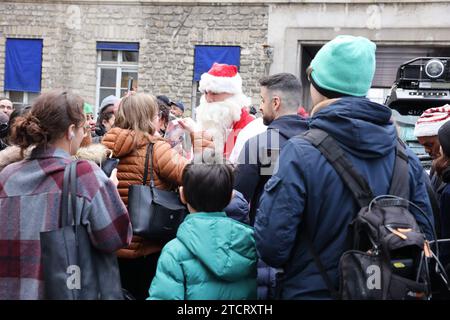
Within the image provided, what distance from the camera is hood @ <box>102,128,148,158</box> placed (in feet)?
11.6

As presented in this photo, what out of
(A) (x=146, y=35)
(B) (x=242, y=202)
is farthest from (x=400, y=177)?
(A) (x=146, y=35)

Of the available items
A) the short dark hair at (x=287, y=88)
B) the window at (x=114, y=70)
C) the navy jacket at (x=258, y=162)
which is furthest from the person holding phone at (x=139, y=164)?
the window at (x=114, y=70)

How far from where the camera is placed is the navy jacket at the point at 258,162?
327cm

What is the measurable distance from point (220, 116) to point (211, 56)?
402 inches

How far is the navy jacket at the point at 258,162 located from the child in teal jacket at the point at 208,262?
1.90 ft

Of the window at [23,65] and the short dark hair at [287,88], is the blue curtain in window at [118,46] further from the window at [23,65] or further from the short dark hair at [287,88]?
the short dark hair at [287,88]

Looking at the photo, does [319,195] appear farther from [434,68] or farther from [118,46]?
[118,46]

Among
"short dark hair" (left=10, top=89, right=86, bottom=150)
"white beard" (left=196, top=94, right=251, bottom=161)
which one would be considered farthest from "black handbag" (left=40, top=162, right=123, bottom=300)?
"white beard" (left=196, top=94, right=251, bottom=161)

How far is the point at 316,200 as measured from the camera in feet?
7.63

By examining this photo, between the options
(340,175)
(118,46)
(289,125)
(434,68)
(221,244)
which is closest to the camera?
(340,175)
